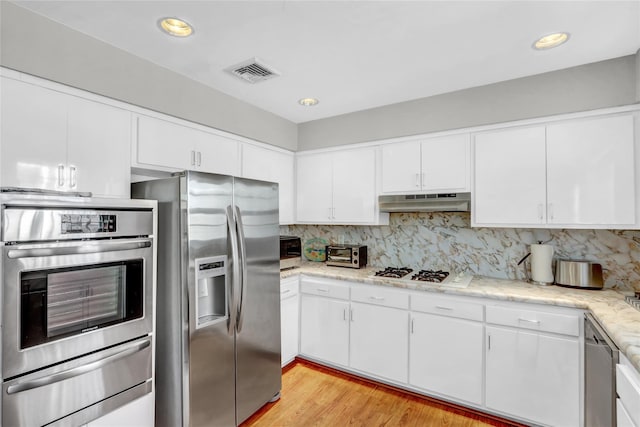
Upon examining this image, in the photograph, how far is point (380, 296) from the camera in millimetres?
2781

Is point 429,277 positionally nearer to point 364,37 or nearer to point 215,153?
point 364,37

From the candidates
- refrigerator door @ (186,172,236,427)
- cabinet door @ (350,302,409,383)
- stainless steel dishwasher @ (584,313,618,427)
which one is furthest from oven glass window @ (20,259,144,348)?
stainless steel dishwasher @ (584,313,618,427)

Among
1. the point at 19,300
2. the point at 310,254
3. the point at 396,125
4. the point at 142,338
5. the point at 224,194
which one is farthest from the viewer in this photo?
the point at 310,254

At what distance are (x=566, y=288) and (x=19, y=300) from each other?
10.8 ft

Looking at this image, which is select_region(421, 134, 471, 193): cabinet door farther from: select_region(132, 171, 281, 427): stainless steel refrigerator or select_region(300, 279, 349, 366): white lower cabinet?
select_region(132, 171, 281, 427): stainless steel refrigerator

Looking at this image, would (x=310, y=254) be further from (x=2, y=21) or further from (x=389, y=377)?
(x=2, y=21)

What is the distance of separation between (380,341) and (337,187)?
1.56 metres

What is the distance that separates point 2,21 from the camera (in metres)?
1.61

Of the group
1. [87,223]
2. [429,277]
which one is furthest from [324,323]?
[87,223]

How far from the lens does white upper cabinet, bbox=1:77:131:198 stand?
65.2 inches

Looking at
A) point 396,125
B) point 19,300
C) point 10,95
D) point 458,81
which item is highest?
point 458,81

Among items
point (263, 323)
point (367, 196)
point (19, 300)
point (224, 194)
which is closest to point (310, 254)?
point (367, 196)

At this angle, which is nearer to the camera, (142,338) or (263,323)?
(142,338)

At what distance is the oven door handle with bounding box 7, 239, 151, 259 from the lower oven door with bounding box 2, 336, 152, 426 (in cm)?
51
